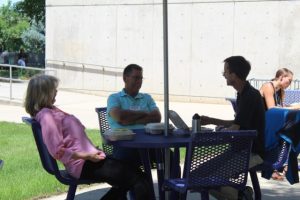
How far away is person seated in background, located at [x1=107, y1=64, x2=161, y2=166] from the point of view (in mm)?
5691

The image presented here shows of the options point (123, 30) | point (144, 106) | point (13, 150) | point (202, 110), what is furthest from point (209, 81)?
point (144, 106)

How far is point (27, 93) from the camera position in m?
4.79

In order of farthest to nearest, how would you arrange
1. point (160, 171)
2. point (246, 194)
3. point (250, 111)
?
point (160, 171)
point (250, 111)
point (246, 194)

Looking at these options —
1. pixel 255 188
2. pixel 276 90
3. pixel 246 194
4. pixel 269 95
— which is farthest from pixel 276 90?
pixel 246 194

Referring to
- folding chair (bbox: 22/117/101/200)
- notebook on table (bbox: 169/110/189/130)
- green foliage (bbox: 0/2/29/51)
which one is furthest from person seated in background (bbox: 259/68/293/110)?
green foliage (bbox: 0/2/29/51)

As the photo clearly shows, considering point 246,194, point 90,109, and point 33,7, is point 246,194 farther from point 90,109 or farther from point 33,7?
point 33,7

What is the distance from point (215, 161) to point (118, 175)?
2.51 feet

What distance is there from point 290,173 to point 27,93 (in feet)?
8.55

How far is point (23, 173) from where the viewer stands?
733cm

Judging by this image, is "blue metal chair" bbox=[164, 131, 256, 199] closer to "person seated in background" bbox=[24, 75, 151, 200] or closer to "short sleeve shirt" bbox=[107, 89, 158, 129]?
"person seated in background" bbox=[24, 75, 151, 200]

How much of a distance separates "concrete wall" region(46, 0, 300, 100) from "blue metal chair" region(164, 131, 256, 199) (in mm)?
12830

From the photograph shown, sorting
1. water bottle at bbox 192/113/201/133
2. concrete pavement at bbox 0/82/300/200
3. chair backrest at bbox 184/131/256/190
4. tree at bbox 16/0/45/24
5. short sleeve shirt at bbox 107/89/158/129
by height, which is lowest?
concrete pavement at bbox 0/82/300/200

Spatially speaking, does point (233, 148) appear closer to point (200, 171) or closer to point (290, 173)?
point (200, 171)

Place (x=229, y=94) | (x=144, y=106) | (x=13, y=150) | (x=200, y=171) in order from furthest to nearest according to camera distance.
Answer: (x=229, y=94) < (x=13, y=150) < (x=144, y=106) < (x=200, y=171)
